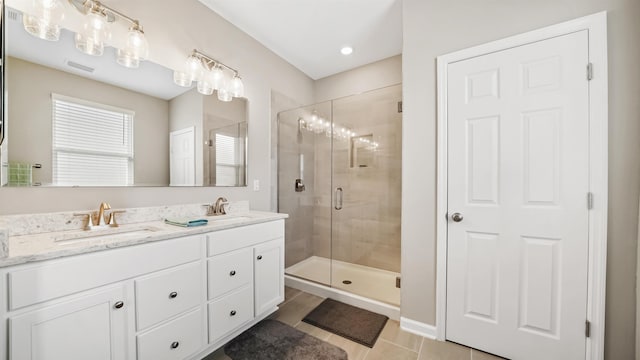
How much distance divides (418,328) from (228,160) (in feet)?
7.06

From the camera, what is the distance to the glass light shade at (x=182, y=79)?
5.97 feet

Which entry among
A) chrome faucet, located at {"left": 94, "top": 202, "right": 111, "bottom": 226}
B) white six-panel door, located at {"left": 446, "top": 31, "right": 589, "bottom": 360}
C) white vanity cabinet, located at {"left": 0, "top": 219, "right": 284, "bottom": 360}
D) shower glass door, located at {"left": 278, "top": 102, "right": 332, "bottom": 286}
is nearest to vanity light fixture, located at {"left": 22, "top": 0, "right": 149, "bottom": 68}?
chrome faucet, located at {"left": 94, "top": 202, "right": 111, "bottom": 226}

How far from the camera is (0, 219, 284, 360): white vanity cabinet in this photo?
2.95 feet

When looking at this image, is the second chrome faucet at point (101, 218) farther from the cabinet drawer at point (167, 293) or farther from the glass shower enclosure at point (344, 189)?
the glass shower enclosure at point (344, 189)

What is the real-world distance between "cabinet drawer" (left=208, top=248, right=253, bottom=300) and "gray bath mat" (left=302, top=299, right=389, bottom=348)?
721 mm

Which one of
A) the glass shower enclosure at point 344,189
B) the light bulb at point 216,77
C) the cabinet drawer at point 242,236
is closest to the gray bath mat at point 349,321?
the glass shower enclosure at point 344,189

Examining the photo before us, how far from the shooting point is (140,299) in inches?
46.6

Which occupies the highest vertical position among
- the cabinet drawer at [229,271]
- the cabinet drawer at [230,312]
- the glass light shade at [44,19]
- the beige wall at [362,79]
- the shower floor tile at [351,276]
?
the beige wall at [362,79]

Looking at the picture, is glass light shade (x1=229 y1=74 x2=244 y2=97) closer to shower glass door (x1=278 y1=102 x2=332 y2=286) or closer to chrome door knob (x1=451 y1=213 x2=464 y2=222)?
shower glass door (x1=278 y1=102 x2=332 y2=286)

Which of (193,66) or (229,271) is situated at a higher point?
(193,66)

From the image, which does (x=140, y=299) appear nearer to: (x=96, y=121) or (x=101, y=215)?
(x=101, y=215)

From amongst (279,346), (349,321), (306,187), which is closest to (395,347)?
(349,321)

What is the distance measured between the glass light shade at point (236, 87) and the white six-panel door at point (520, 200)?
178 cm

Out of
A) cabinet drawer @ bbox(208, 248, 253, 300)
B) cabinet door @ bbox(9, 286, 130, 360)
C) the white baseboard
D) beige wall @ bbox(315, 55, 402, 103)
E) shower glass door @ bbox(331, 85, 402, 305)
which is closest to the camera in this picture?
cabinet door @ bbox(9, 286, 130, 360)
